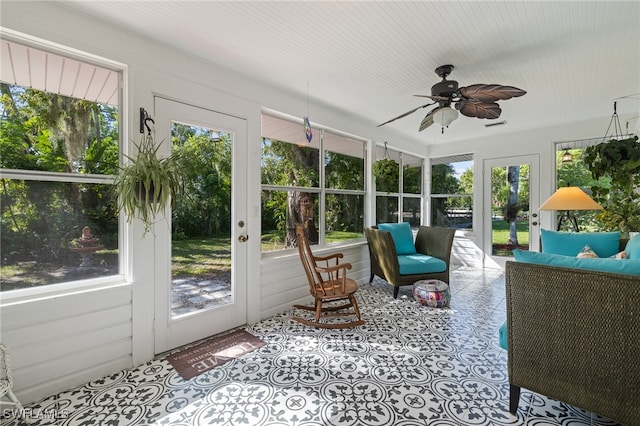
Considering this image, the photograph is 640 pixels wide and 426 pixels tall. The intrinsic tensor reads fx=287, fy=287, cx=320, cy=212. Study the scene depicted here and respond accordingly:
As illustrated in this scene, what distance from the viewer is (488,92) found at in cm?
225

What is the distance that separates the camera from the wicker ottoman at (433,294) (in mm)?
3295

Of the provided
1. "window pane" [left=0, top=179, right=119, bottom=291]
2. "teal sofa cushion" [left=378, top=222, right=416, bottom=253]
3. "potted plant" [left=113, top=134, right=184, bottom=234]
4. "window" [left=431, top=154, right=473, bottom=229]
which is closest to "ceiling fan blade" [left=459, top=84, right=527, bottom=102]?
"teal sofa cushion" [left=378, top=222, right=416, bottom=253]

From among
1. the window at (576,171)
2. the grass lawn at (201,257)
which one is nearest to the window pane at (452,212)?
the window at (576,171)

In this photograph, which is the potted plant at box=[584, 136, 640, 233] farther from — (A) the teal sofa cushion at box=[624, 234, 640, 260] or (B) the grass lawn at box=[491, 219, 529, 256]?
(B) the grass lawn at box=[491, 219, 529, 256]

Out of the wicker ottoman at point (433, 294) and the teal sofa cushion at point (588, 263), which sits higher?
the teal sofa cushion at point (588, 263)

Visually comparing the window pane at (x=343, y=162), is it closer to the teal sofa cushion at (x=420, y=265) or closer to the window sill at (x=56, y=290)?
the teal sofa cushion at (x=420, y=265)

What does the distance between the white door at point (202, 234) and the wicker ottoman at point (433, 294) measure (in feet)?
6.54

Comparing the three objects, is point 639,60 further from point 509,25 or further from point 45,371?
point 45,371

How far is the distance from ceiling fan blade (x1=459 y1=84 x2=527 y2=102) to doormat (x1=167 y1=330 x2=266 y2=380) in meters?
2.71

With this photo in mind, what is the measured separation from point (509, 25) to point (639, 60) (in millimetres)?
1558

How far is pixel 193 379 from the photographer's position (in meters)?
1.99

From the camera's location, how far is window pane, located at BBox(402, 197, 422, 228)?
552 cm

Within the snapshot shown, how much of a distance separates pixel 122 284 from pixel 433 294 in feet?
9.93

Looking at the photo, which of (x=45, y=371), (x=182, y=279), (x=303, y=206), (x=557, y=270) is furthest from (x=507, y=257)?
(x=45, y=371)
